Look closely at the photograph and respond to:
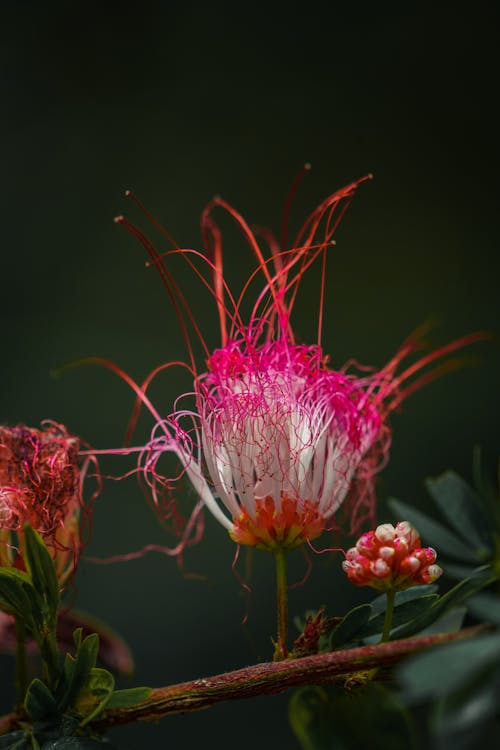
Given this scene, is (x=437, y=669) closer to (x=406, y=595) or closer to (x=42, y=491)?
(x=406, y=595)

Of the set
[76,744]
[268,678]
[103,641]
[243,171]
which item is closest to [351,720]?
[268,678]

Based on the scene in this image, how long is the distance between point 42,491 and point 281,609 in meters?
0.17

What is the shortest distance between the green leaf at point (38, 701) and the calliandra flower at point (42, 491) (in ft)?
0.28

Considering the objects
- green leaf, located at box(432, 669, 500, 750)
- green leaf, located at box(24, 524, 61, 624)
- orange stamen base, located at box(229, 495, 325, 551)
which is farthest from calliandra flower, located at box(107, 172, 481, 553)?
green leaf, located at box(432, 669, 500, 750)

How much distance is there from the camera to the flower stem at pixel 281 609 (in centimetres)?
45

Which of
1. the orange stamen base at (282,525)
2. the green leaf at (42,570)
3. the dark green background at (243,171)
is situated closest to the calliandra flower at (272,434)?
the orange stamen base at (282,525)

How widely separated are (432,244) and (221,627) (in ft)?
2.37

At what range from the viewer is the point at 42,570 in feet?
1.45

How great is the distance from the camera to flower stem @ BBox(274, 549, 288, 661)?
0.45 meters

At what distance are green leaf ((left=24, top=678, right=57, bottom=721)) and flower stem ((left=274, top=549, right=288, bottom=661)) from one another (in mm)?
130

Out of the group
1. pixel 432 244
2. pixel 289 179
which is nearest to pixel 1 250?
pixel 289 179

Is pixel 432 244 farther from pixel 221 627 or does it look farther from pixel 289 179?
pixel 221 627

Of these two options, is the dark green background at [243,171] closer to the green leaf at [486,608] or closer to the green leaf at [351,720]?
the green leaf at [351,720]

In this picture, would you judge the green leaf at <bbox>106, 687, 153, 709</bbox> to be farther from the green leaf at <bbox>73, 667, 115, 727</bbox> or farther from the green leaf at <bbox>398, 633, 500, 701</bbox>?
the green leaf at <bbox>398, 633, 500, 701</bbox>
